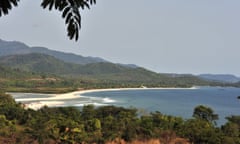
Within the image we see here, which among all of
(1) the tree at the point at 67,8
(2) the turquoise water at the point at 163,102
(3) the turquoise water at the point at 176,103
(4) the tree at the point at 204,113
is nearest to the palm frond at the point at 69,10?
(1) the tree at the point at 67,8

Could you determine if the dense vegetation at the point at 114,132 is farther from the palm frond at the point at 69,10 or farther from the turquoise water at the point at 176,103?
the turquoise water at the point at 176,103

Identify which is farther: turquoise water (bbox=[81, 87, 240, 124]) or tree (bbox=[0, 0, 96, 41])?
turquoise water (bbox=[81, 87, 240, 124])

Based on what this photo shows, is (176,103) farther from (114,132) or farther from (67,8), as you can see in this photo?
(67,8)

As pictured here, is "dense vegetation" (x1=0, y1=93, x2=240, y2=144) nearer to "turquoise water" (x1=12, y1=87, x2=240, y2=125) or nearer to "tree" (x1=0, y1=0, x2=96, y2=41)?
"tree" (x1=0, y1=0, x2=96, y2=41)

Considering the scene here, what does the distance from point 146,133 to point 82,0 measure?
22111mm

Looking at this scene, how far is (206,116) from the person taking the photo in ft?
123

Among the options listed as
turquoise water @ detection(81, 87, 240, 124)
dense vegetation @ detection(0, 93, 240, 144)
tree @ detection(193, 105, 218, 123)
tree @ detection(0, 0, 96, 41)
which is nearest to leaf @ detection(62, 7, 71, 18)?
tree @ detection(0, 0, 96, 41)

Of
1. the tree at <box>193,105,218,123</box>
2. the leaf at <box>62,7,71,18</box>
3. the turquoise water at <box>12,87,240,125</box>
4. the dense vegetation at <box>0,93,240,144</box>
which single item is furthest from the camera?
the turquoise water at <box>12,87,240,125</box>

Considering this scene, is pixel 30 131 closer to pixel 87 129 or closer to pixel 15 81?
pixel 87 129

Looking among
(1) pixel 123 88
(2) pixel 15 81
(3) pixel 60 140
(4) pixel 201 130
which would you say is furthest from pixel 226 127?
(1) pixel 123 88

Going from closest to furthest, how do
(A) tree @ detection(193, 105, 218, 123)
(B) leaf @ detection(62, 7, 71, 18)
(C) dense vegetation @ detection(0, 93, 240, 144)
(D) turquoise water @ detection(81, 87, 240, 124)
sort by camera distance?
(B) leaf @ detection(62, 7, 71, 18) < (C) dense vegetation @ detection(0, 93, 240, 144) < (A) tree @ detection(193, 105, 218, 123) < (D) turquoise water @ detection(81, 87, 240, 124)

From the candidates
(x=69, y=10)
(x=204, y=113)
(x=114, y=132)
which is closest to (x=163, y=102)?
(x=204, y=113)

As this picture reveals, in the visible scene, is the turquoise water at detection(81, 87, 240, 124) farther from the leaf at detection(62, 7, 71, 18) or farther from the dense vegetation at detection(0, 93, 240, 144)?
the leaf at detection(62, 7, 71, 18)

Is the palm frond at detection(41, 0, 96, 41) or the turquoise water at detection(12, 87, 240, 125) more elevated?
the palm frond at detection(41, 0, 96, 41)
